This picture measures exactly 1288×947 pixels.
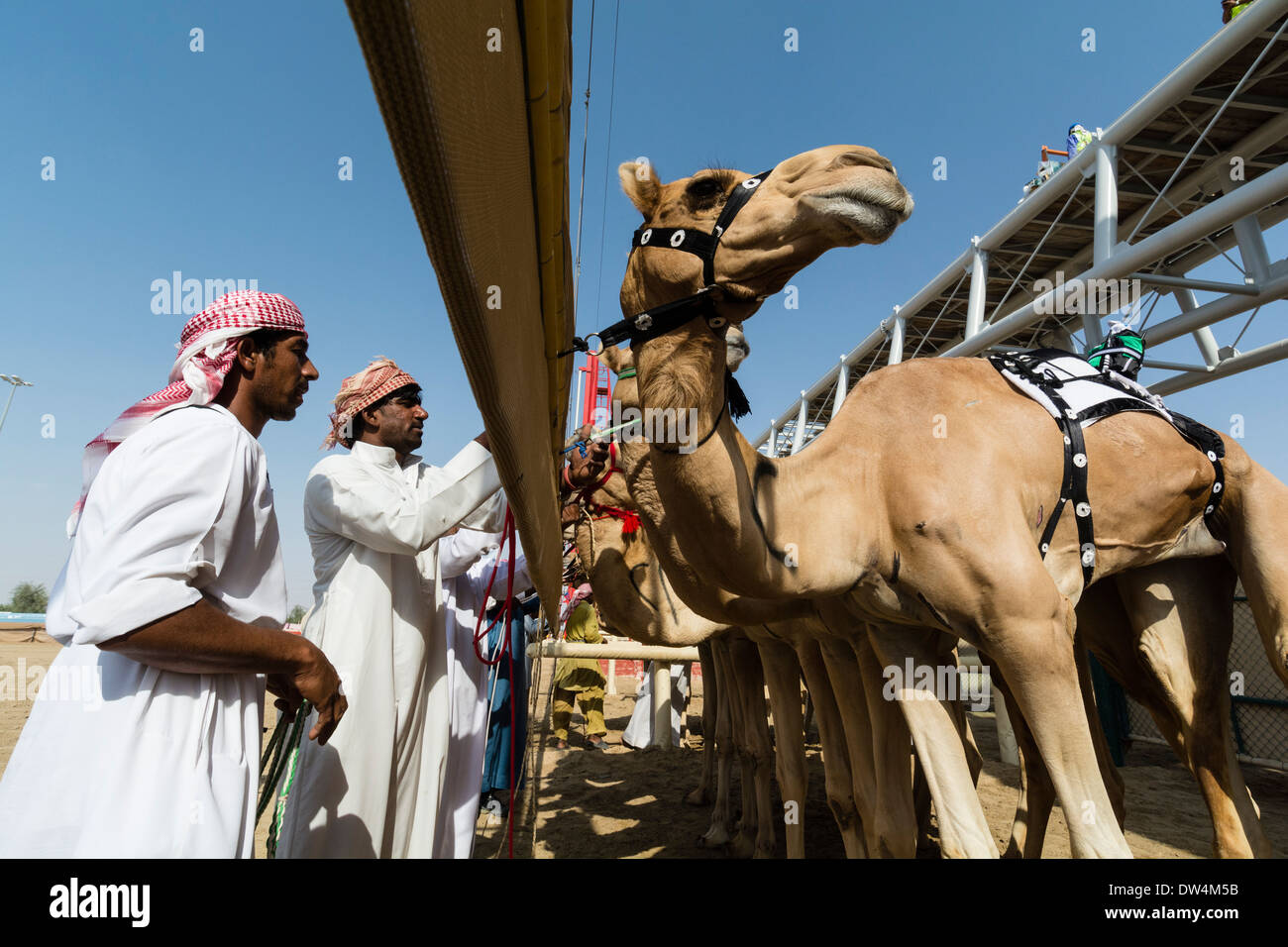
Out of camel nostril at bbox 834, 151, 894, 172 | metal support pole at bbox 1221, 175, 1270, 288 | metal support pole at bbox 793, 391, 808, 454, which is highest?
metal support pole at bbox 793, 391, 808, 454

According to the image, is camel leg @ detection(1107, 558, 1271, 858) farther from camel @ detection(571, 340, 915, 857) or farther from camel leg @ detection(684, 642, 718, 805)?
camel leg @ detection(684, 642, 718, 805)

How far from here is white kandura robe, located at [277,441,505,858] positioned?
2619mm

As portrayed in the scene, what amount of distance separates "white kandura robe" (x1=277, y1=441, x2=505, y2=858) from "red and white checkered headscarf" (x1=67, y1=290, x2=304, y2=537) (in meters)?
0.83

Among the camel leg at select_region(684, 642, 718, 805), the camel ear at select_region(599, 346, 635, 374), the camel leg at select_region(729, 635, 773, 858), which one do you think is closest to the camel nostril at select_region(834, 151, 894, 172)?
the camel ear at select_region(599, 346, 635, 374)

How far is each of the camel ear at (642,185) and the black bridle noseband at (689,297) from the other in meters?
0.18

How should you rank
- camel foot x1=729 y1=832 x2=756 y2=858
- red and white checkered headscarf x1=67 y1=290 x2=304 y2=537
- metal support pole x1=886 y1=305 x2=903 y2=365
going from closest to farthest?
red and white checkered headscarf x1=67 y1=290 x2=304 y2=537 < camel foot x1=729 y1=832 x2=756 y2=858 < metal support pole x1=886 y1=305 x2=903 y2=365

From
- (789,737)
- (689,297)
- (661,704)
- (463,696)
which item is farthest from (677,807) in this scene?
(689,297)

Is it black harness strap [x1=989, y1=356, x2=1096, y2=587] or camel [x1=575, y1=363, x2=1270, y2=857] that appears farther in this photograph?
camel [x1=575, y1=363, x2=1270, y2=857]

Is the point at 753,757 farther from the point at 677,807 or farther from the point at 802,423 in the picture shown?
the point at 802,423

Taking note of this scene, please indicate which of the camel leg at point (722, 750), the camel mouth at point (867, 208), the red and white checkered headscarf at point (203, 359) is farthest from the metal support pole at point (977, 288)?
the red and white checkered headscarf at point (203, 359)

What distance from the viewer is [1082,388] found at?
3.58 m

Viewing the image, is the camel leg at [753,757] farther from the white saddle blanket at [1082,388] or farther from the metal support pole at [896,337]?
the metal support pole at [896,337]

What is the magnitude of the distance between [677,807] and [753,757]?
86.5 inches
